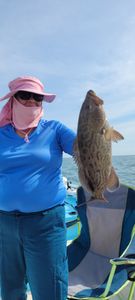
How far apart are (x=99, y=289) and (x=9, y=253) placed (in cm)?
129

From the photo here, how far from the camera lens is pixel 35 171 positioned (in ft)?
7.64

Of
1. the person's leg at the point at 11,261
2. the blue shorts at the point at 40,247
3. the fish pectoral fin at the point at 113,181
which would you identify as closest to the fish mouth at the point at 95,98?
the fish pectoral fin at the point at 113,181

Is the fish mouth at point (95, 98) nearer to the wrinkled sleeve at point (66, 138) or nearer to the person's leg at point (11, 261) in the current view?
the wrinkled sleeve at point (66, 138)

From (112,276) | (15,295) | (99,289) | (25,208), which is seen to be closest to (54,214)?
(25,208)

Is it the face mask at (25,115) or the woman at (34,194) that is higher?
the face mask at (25,115)

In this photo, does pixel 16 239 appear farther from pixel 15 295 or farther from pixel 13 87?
pixel 13 87

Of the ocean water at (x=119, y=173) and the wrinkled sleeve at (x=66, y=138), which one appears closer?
the wrinkled sleeve at (x=66, y=138)

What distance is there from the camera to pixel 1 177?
7.86ft

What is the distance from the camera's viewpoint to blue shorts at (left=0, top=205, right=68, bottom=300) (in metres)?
2.31

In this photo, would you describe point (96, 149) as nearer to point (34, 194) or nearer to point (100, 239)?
point (34, 194)

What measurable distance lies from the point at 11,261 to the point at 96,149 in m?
1.07

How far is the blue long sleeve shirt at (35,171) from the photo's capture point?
2311mm

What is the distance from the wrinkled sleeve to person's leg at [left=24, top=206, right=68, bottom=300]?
36cm

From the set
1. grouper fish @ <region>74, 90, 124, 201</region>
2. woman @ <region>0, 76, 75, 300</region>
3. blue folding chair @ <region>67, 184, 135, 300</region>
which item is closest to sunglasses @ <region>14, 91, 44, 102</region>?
woman @ <region>0, 76, 75, 300</region>
